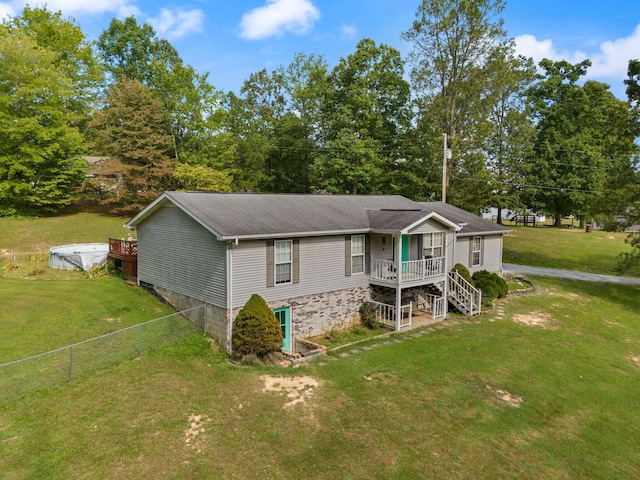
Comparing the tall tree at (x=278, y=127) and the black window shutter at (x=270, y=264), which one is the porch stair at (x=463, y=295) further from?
the tall tree at (x=278, y=127)

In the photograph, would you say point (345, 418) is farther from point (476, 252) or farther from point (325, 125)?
point (325, 125)

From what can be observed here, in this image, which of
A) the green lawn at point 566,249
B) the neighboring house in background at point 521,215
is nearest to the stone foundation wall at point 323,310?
the green lawn at point 566,249

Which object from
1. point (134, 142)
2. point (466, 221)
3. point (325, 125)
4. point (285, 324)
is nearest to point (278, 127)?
point (325, 125)

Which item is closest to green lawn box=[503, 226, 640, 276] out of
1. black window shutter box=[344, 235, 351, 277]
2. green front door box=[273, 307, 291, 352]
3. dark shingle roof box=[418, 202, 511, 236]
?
dark shingle roof box=[418, 202, 511, 236]

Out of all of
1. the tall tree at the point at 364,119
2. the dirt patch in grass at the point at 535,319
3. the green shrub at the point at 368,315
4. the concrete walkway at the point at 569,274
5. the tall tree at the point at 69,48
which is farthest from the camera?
the tall tree at the point at 69,48

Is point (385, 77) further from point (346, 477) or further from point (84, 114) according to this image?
point (346, 477)

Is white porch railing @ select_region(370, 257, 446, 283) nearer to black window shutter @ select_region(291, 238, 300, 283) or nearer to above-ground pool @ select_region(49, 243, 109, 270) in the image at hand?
black window shutter @ select_region(291, 238, 300, 283)
